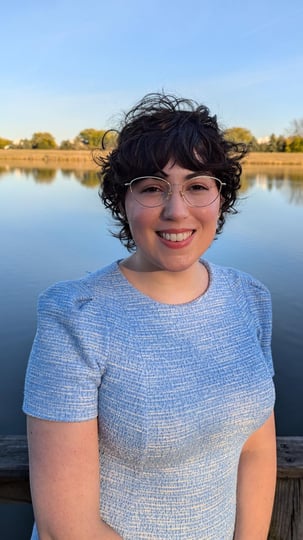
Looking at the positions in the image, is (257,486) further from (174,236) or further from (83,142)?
(83,142)

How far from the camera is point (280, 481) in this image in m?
1.29

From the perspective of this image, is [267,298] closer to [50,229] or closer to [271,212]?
[50,229]

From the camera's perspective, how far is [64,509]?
3.03ft

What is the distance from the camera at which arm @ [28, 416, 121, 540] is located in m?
0.90

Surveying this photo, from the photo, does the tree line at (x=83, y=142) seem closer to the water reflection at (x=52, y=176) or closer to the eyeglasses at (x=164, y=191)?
the water reflection at (x=52, y=176)

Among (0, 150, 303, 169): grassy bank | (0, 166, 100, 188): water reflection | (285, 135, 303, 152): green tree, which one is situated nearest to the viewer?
(0, 166, 100, 188): water reflection

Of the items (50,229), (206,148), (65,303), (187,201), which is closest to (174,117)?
(206,148)

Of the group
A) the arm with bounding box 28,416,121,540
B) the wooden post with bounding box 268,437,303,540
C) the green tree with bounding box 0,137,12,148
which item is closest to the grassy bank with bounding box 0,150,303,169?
the green tree with bounding box 0,137,12,148

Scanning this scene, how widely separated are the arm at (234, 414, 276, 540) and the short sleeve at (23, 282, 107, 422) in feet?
1.76

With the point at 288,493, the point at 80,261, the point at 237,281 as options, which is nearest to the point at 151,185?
the point at 237,281

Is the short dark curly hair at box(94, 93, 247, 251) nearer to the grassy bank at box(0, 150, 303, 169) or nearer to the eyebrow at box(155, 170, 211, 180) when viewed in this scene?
the eyebrow at box(155, 170, 211, 180)

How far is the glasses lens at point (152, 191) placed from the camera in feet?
3.55

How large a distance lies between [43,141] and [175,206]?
80.8 meters

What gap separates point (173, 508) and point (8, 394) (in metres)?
4.11
